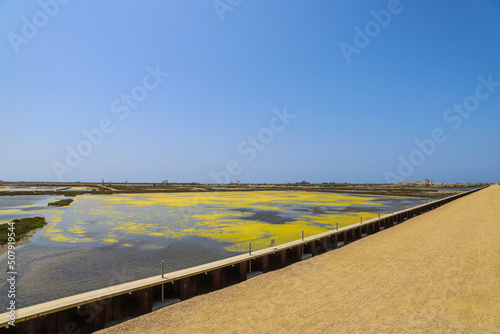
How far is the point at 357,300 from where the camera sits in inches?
344

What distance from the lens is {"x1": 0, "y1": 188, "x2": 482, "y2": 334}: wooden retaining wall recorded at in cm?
666

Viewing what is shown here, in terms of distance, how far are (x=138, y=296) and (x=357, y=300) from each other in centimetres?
664

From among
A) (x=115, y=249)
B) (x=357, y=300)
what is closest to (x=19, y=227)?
(x=115, y=249)

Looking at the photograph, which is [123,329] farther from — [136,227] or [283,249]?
[136,227]

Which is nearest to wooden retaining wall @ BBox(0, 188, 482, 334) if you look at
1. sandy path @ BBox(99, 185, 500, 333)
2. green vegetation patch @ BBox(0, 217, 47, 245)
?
sandy path @ BBox(99, 185, 500, 333)

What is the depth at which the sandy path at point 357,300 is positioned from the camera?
24.0ft

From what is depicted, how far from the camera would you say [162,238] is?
21.6 m

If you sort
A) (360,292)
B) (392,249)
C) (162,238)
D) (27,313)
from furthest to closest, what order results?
1. (162,238)
2. (392,249)
3. (360,292)
4. (27,313)

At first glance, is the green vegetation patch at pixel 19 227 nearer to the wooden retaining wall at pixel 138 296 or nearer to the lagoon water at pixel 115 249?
the lagoon water at pixel 115 249

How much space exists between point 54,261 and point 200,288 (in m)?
11.0

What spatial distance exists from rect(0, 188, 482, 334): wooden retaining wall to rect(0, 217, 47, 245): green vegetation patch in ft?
52.0

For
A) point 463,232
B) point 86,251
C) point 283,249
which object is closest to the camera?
point 283,249

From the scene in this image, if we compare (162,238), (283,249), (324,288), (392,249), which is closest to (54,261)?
(162,238)

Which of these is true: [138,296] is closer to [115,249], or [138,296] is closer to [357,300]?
[357,300]
